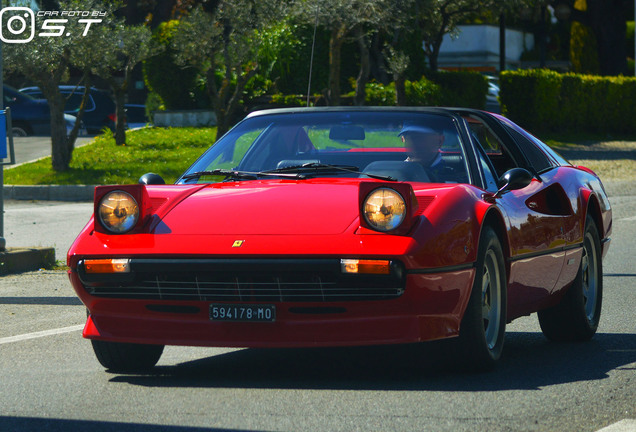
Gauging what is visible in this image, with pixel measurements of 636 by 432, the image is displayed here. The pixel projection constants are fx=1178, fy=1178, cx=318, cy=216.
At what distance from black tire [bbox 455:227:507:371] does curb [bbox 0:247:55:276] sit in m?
5.79

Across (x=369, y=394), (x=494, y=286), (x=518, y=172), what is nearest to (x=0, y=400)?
(x=369, y=394)

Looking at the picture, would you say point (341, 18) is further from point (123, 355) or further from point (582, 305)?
point (123, 355)

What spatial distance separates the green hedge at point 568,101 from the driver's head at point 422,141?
2504 centimetres

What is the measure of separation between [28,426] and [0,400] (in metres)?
0.59

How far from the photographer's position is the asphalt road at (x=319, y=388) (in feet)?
14.6

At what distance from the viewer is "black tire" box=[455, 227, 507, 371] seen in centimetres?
521

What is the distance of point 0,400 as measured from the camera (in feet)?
16.1

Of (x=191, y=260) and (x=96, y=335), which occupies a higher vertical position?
(x=191, y=260)

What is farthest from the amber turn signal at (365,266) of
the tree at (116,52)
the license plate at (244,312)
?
the tree at (116,52)

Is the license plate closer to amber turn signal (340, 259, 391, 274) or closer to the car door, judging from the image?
amber turn signal (340, 259, 391, 274)

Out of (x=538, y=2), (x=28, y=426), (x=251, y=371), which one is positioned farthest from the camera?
(x=538, y=2)

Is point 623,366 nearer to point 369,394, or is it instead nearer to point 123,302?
point 369,394

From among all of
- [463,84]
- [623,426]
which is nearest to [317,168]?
[623,426]
